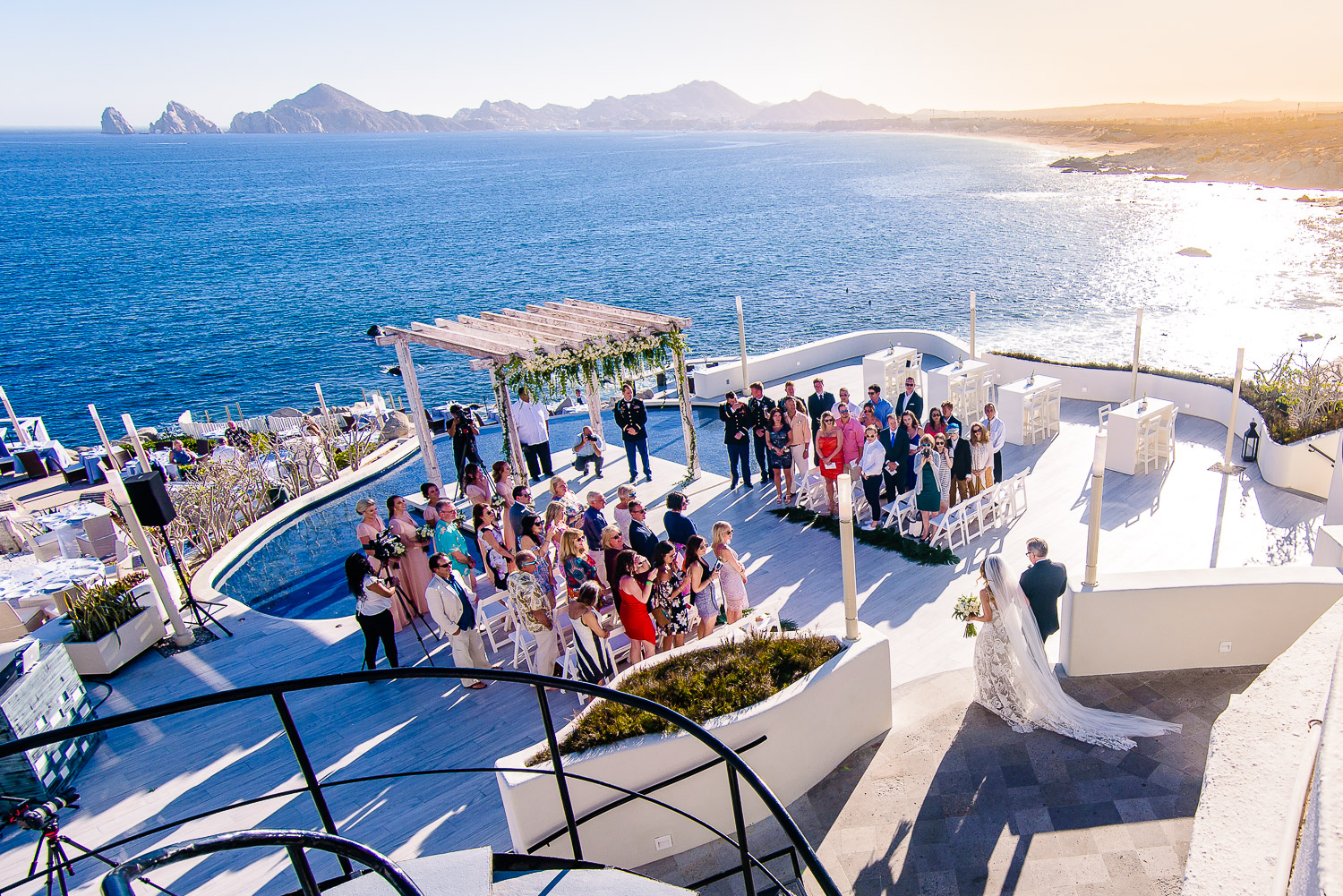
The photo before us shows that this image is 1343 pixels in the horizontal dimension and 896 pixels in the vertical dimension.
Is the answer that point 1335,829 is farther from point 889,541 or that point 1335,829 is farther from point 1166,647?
point 889,541

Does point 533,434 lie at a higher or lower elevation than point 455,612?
lower

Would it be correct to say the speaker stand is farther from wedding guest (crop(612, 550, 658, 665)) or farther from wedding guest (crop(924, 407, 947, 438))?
wedding guest (crop(924, 407, 947, 438))

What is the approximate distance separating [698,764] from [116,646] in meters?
7.00

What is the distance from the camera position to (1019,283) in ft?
154

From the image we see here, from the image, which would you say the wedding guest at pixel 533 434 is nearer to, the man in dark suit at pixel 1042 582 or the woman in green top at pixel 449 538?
the woman in green top at pixel 449 538

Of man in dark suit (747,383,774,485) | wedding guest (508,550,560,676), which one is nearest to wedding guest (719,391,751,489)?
man in dark suit (747,383,774,485)

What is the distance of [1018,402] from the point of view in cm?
1250

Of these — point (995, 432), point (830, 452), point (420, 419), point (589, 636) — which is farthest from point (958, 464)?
point (420, 419)

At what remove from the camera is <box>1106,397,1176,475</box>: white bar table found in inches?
436

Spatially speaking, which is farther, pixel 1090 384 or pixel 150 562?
pixel 1090 384

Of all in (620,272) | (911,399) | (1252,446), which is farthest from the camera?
(620,272)

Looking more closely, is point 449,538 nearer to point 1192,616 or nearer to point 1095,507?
point 1095,507

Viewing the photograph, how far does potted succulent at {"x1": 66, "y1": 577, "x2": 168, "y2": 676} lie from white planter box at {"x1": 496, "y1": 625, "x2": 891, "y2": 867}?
5670mm

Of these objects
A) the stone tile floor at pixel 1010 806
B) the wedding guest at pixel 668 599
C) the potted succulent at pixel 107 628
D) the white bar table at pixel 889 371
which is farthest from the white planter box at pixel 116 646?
the white bar table at pixel 889 371
